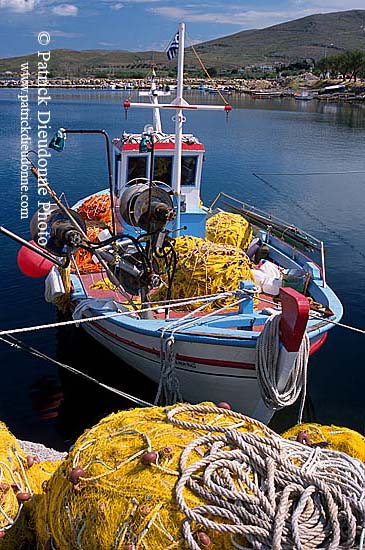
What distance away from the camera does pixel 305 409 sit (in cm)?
1004

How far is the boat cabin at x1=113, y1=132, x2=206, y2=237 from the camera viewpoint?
39.9 ft

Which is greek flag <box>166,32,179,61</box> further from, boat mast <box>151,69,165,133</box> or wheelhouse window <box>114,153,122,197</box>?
wheelhouse window <box>114,153,122,197</box>

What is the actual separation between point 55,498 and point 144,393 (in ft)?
21.3

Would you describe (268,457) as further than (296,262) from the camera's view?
No

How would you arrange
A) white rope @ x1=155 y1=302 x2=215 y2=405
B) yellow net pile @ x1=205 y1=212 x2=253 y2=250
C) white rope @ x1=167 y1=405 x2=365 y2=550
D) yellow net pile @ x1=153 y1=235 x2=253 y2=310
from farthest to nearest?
yellow net pile @ x1=205 y1=212 x2=253 y2=250
yellow net pile @ x1=153 y1=235 x2=253 y2=310
white rope @ x1=155 y1=302 x2=215 y2=405
white rope @ x1=167 y1=405 x2=365 y2=550

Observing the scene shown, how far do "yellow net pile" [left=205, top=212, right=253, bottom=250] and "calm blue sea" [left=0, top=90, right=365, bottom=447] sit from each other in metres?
2.85

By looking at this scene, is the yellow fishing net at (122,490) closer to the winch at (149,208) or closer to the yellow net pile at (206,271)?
the winch at (149,208)

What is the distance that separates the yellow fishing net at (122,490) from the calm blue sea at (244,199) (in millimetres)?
5526

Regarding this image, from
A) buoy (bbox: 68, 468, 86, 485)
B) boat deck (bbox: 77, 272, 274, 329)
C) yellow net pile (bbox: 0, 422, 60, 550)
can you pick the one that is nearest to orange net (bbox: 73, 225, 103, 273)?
boat deck (bbox: 77, 272, 274, 329)

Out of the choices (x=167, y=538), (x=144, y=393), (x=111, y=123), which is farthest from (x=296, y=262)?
(x=111, y=123)

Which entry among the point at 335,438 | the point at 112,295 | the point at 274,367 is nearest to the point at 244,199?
the point at 112,295

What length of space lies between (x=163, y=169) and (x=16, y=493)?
9225 millimetres

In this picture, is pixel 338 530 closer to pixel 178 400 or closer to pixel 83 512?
pixel 83 512

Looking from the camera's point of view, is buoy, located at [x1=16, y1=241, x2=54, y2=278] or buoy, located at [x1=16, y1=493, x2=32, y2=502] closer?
buoy, located at [x1=16, y1=493, x2=32, y2=502]
